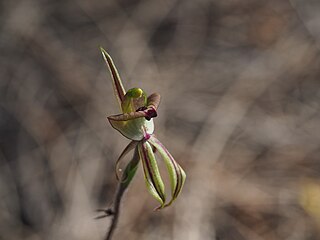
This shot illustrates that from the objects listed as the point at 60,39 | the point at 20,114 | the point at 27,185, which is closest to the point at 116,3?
the point at 60,39

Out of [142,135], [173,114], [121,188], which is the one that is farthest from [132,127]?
[173,114]

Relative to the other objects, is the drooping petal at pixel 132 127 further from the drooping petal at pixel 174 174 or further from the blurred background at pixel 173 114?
the blurred background at pixel 173 114

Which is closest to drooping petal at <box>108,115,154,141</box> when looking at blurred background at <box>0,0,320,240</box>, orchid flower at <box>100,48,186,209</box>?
orchid flower at <box>100,48,186,209</box>

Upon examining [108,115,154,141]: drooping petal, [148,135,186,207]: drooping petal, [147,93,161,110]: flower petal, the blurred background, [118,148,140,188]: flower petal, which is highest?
[147,93,161,110]: flower petal

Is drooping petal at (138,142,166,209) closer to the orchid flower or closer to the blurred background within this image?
the orchid flower

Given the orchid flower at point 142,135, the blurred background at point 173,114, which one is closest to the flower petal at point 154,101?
the orchid flower at point 142,135
